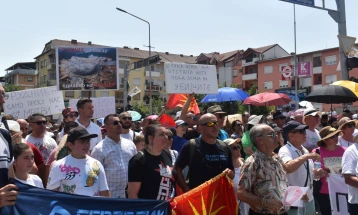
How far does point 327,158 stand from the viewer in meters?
6.20

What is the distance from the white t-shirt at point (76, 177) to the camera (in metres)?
4.53

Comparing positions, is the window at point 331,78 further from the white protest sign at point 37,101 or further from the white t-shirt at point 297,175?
the white t-shirt at point 297,175

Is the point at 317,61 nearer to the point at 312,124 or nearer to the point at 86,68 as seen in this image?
the point at 86,68

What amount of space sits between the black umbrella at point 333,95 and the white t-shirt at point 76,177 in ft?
24.2

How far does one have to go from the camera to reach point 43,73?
75500 mm

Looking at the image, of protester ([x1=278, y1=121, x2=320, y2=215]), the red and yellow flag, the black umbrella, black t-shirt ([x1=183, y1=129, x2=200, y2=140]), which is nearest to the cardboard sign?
the red and yellow flag

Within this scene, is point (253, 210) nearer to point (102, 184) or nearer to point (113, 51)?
point (102, 184)

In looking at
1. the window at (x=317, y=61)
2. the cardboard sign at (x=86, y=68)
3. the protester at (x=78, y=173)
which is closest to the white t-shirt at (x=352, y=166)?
the protester at (x=78, y=173)

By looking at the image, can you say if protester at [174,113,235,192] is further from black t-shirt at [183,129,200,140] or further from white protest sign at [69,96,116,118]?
white protest sign at [69,96,116,118]

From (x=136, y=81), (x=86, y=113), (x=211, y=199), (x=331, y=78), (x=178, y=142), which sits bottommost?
(x=211, y=199)

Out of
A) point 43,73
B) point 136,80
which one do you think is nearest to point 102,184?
point 136,80

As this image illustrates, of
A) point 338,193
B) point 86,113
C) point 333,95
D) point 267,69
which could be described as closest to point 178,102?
point 333,95

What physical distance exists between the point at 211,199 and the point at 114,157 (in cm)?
155

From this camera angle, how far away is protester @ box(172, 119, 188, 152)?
25.5 ft
